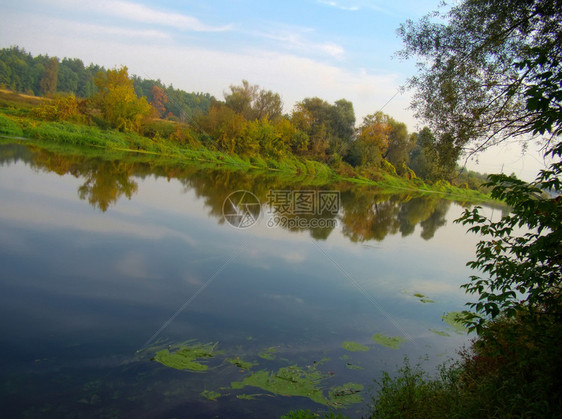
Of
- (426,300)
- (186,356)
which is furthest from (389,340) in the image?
(186,356)

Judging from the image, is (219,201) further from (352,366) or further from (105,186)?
(352,366)

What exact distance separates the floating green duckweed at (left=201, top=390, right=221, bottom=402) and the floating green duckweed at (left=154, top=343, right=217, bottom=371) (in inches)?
14.4

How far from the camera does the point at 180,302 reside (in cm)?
542

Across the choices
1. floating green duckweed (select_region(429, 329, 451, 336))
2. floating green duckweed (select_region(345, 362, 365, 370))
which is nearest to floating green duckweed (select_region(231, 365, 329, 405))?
floating green duckweed (select_region(345, 362, 365, 370))

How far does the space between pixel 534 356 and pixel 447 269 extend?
7.46 metres

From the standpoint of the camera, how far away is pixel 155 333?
445 cm

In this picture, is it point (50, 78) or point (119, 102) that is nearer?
point (119, 102)

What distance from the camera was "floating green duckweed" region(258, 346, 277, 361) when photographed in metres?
4.33

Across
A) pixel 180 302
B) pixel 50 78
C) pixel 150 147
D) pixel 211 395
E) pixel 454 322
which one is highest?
pixel 50 78

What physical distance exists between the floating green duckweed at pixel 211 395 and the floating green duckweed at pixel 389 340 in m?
2.43

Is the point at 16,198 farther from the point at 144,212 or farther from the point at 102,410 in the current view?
the point at 102,410

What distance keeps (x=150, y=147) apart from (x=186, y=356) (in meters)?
30.9

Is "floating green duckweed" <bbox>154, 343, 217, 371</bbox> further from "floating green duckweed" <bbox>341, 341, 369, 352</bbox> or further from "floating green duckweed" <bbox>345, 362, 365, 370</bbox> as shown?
"floating green duckweed" <bbox>341, 341, 369, 352</bbox>

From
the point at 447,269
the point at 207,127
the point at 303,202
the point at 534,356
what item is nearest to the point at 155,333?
the point at 534,356
